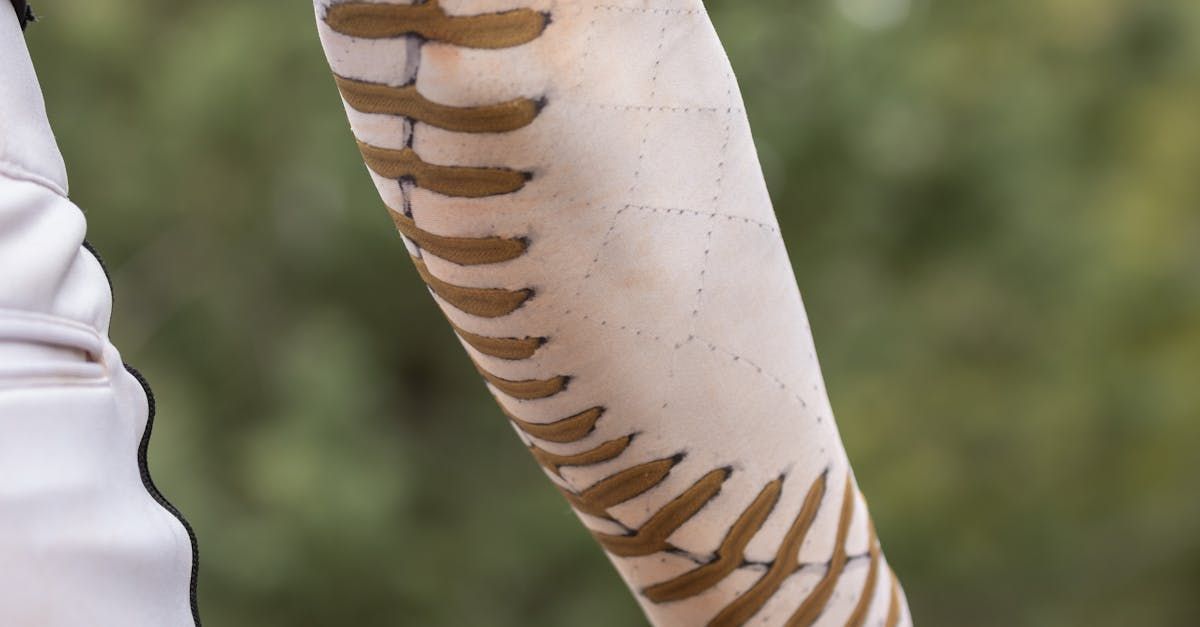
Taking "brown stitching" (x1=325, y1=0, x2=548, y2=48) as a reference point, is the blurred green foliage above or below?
below

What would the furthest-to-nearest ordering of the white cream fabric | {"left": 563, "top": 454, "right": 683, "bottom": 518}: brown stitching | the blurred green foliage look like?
the blurred green foliage
{"left": 563, "top": 454, "right": 683, "bottom": 518}: brown stitching
the white cream fabric

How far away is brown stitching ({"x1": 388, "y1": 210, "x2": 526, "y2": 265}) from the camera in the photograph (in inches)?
17.8

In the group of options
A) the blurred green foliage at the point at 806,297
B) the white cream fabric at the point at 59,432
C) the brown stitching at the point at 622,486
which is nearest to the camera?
the white cream fabric at the point at 59,432

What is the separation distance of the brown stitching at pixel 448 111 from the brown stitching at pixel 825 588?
226mm

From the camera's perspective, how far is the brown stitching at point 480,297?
46 cm

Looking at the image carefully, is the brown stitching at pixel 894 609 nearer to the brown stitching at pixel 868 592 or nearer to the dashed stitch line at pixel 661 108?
the brown stitching at pixel 868 592

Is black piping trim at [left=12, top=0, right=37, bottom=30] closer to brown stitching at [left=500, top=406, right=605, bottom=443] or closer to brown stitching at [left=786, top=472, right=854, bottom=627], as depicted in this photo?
brown stitching at [left=500, top=406, right=605, bottom=443]

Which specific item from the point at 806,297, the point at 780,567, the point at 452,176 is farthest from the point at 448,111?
the point at 806,297

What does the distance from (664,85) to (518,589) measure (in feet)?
7.17

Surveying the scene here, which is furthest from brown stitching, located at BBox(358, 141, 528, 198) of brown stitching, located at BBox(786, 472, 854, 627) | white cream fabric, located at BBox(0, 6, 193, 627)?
brown stitching, located at BBox(786, 472, 854, 627)

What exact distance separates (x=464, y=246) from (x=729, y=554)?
0.55ft

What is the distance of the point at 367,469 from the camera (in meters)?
2.31

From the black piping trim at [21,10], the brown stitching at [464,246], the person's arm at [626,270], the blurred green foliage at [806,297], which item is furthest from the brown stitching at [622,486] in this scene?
the blurred green foliage at [806,297]

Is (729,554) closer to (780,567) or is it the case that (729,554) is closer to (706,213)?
(780,567)
